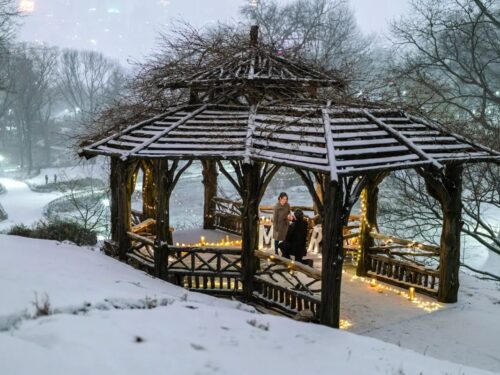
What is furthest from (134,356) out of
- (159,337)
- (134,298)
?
(134,298)

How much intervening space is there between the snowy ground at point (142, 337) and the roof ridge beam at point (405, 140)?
3.71m

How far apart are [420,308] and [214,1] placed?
588 ft

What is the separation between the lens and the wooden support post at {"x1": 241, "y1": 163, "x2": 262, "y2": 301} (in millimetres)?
10625

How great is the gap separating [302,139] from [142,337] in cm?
585

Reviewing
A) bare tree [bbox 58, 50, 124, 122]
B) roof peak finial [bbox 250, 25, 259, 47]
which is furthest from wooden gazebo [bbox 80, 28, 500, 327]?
bare tree [bbox 58, 50, 124, 122]

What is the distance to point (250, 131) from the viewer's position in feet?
35.4

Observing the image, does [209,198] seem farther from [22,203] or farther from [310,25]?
[22,203]

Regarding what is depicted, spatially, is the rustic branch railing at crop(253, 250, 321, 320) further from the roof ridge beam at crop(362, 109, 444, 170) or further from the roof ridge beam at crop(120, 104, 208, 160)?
the roof ridge beam at crop(120, 104, 208, 160)

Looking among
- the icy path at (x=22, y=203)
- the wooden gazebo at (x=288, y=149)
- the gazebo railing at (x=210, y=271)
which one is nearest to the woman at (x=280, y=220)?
the wooden gazebo at (x=288, y=149)

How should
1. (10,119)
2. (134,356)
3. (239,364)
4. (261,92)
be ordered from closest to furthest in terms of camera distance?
(134,356), (239,364), (261,92), (10,119)

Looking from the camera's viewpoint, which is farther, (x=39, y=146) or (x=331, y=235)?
(x=39, y=146)

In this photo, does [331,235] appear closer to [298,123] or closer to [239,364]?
[298,123]

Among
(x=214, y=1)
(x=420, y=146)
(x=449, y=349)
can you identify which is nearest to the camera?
(x=449, y=349)

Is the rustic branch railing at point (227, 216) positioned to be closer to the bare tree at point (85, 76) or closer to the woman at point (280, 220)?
the woman at point (280, 220)
